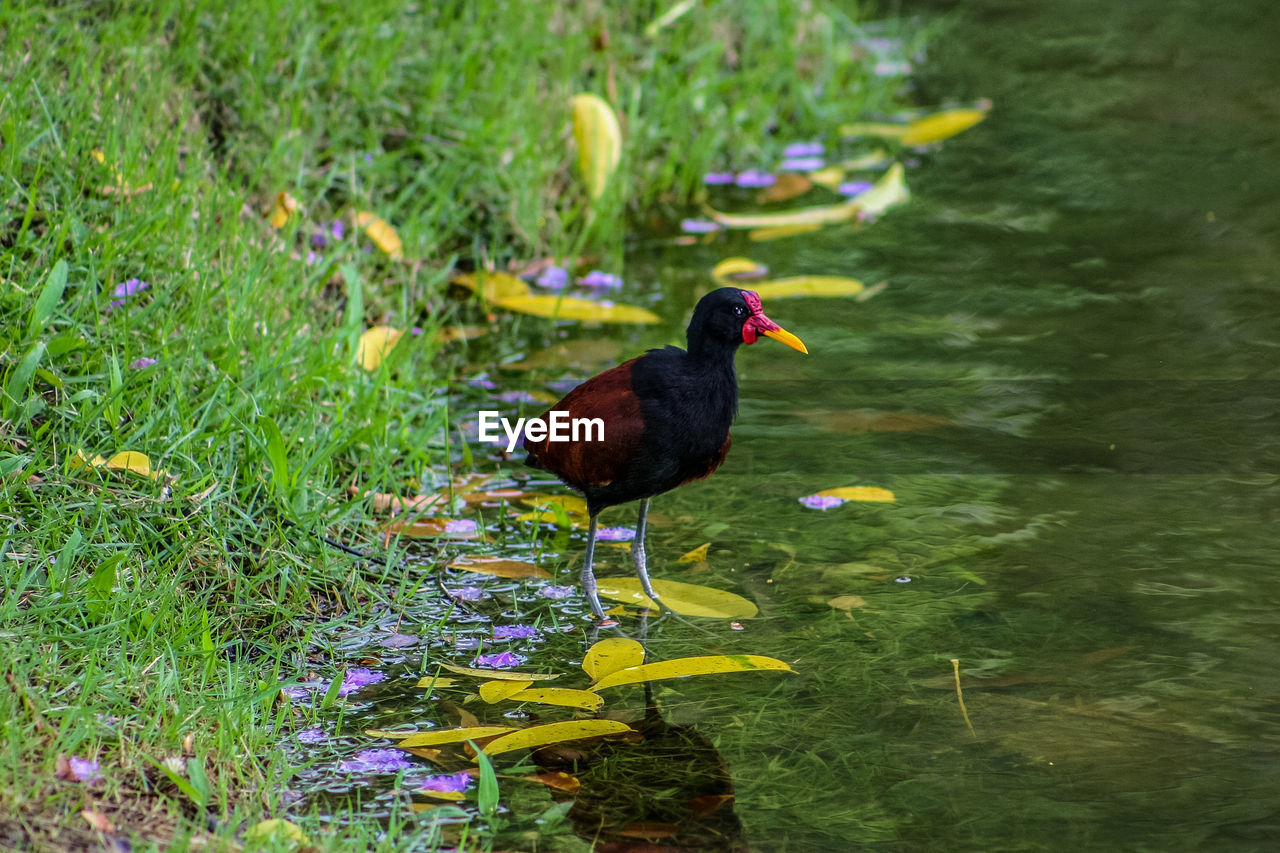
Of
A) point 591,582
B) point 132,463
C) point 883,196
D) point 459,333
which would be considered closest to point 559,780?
point 591,582

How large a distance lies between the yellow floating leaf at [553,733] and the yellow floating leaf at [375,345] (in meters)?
1.89

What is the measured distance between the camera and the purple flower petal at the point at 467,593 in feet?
14.2

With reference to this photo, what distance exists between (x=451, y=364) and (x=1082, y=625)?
2.76 meters

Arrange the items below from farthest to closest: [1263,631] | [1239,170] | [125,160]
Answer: [1239,170] → [125,160] → [1263,631]

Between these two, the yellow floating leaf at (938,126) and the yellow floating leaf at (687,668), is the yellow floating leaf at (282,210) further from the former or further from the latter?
the yellow floating leaf at (938,126)

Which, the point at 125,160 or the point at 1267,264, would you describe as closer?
the point at 125,160

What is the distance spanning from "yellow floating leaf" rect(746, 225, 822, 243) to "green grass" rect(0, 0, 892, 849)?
1.87 ft

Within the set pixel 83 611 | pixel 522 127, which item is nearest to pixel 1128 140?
pixel 522 127

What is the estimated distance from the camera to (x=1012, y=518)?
4.68m

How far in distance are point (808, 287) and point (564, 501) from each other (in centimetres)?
186

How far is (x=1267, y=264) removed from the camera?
6.43 meters

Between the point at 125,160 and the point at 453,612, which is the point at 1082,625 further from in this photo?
the point at 125,160

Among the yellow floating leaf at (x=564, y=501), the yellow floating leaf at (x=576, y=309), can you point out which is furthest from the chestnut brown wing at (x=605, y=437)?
the yellow floating leaf at (x=576, y=309)

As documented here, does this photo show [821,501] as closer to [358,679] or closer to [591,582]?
[591,582]
